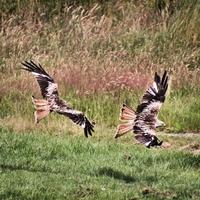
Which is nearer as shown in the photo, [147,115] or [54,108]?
[54,108]

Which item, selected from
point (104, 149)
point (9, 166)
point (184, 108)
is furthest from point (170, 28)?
point (9, 166)

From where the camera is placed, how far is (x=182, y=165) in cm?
831

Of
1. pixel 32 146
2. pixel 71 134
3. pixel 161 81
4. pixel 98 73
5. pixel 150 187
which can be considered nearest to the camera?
pixel 161 81

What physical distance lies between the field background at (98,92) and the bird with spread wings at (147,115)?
1.11 meters

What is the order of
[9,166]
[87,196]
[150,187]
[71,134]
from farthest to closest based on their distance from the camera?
[71,134] < [9,166] < [150,187] < [87,196]

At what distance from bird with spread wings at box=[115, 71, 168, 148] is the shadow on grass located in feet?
5.98

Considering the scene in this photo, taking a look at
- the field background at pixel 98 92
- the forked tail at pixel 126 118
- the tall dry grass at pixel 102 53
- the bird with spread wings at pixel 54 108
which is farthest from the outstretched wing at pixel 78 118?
the tall dry grass at pixel 102 53

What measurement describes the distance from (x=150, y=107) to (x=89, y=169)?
2375 mm

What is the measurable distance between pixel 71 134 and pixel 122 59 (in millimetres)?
4471

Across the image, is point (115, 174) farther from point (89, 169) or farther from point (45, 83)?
point (45, 83)

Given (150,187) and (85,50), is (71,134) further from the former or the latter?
(85,50)

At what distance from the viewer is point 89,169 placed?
306 inches

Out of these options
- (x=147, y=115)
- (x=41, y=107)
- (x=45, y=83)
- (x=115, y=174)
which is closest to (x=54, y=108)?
(x=41, y=107)

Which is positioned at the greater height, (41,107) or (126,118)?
(41,107)
